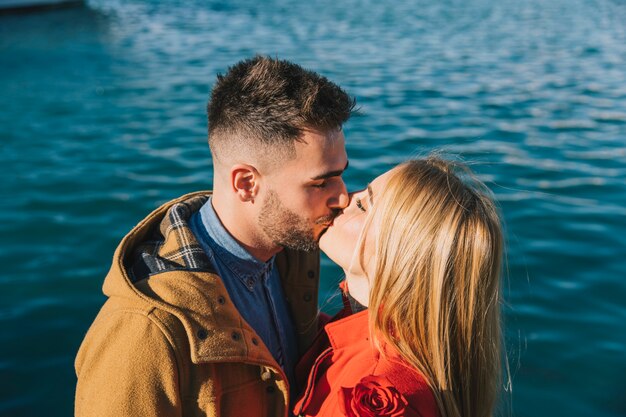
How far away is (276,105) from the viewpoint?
302 centimetres

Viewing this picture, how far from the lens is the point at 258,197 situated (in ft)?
10.0

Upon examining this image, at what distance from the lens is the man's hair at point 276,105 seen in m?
3.00

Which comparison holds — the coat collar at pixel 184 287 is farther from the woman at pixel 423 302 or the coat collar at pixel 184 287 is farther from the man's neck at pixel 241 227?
the woman at pixel 423 302

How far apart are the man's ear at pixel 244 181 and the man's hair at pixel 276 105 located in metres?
0.11

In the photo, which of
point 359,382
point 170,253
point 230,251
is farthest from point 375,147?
point 359,382

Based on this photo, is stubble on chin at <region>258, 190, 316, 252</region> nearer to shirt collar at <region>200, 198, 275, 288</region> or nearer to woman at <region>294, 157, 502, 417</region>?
shirt collar at <region>200, 198, 275, 288</region>

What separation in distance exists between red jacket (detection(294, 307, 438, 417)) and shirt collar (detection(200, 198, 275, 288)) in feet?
1.45

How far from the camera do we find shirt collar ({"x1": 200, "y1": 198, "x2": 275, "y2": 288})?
302 centimetres

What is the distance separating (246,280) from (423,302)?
2.69 ft

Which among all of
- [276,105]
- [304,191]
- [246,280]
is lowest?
[246,280]

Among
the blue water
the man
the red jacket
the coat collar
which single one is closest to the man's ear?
the man

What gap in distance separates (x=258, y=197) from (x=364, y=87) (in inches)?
370

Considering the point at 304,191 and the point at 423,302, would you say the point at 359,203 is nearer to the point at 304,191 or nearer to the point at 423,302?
the point at 304,191

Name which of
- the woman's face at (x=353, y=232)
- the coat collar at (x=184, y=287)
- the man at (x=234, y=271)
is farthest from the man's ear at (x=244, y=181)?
the woman's face at (x=353, y=232)
